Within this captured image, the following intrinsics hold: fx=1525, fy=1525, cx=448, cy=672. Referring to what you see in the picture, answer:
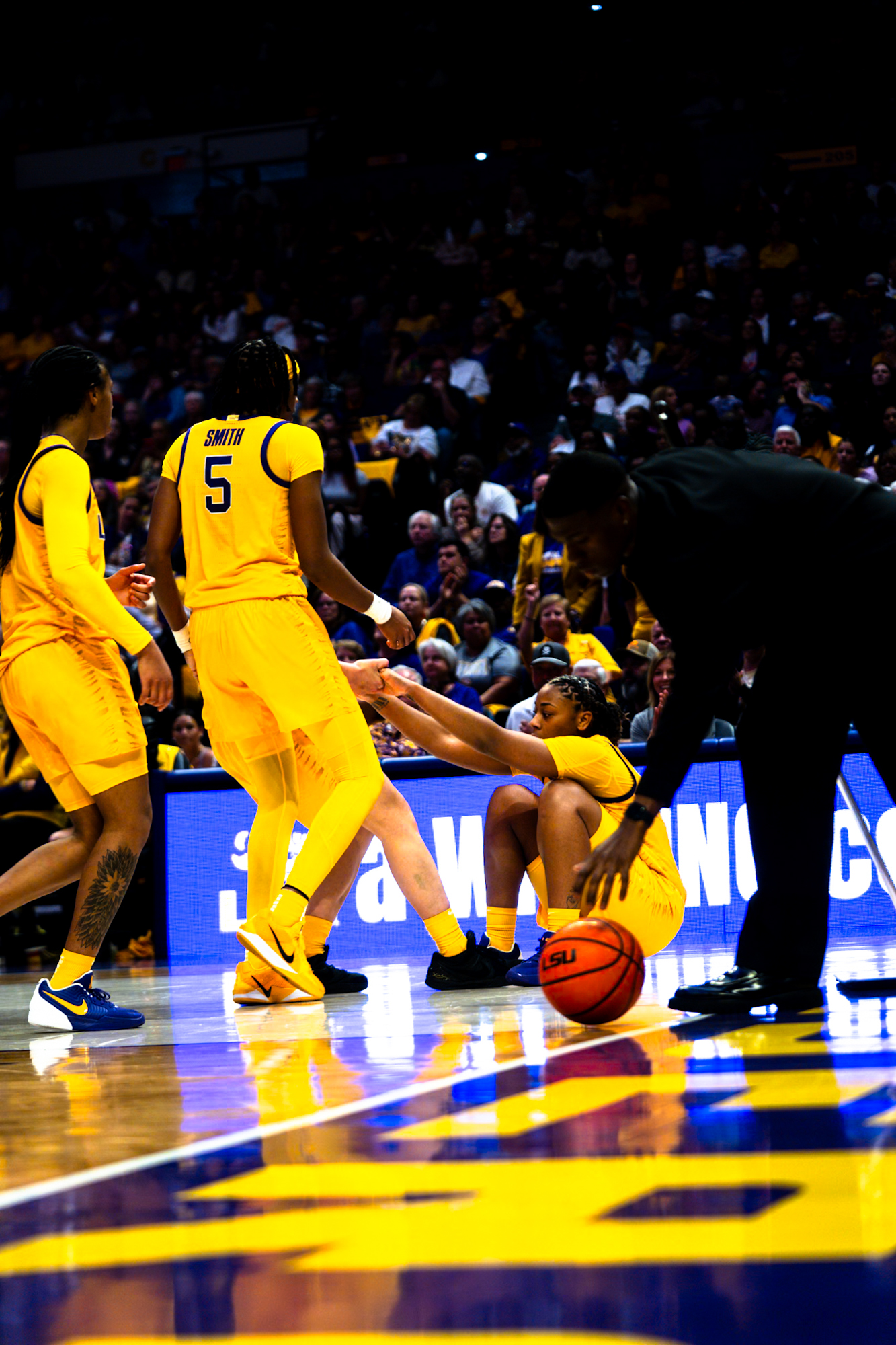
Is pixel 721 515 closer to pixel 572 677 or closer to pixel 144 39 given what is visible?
pixel 572 677

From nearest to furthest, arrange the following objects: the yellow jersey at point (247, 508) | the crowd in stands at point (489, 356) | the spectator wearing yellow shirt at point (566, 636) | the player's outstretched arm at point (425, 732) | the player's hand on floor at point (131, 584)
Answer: the player's hand on floor at point (131, 584) < the yellow jersey at point (247, 508) < the player's outstretched arm at point (425, 732) < the spectator wearing yellow shirt at point (566, 636) < the crowd in stands at point (489, 356)

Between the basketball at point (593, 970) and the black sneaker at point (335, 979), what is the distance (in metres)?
1.86

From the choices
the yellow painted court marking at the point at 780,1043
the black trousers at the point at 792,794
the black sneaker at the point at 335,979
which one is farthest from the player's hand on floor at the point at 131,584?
the yellow painted court marking at the point at 780,1043

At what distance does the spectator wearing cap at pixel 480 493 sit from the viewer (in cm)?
1185

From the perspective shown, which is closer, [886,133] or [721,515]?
[721,515]

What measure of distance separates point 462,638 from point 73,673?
17.9 feet

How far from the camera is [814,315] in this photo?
13570mm

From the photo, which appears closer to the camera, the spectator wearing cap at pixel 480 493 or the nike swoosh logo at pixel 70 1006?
the nike swoosh logo at pixel 70 1006

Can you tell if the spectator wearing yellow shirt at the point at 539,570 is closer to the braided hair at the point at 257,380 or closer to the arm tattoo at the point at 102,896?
the braided hair at the point at 257,380

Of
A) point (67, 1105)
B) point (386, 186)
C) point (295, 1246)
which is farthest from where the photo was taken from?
point (386, 186)

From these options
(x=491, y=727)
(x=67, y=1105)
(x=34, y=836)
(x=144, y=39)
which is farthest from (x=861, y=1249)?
(x=144, y=39)

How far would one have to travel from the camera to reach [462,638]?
995 cm

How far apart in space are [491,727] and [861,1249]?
3287 mm

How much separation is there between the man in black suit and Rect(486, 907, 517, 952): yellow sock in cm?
171
